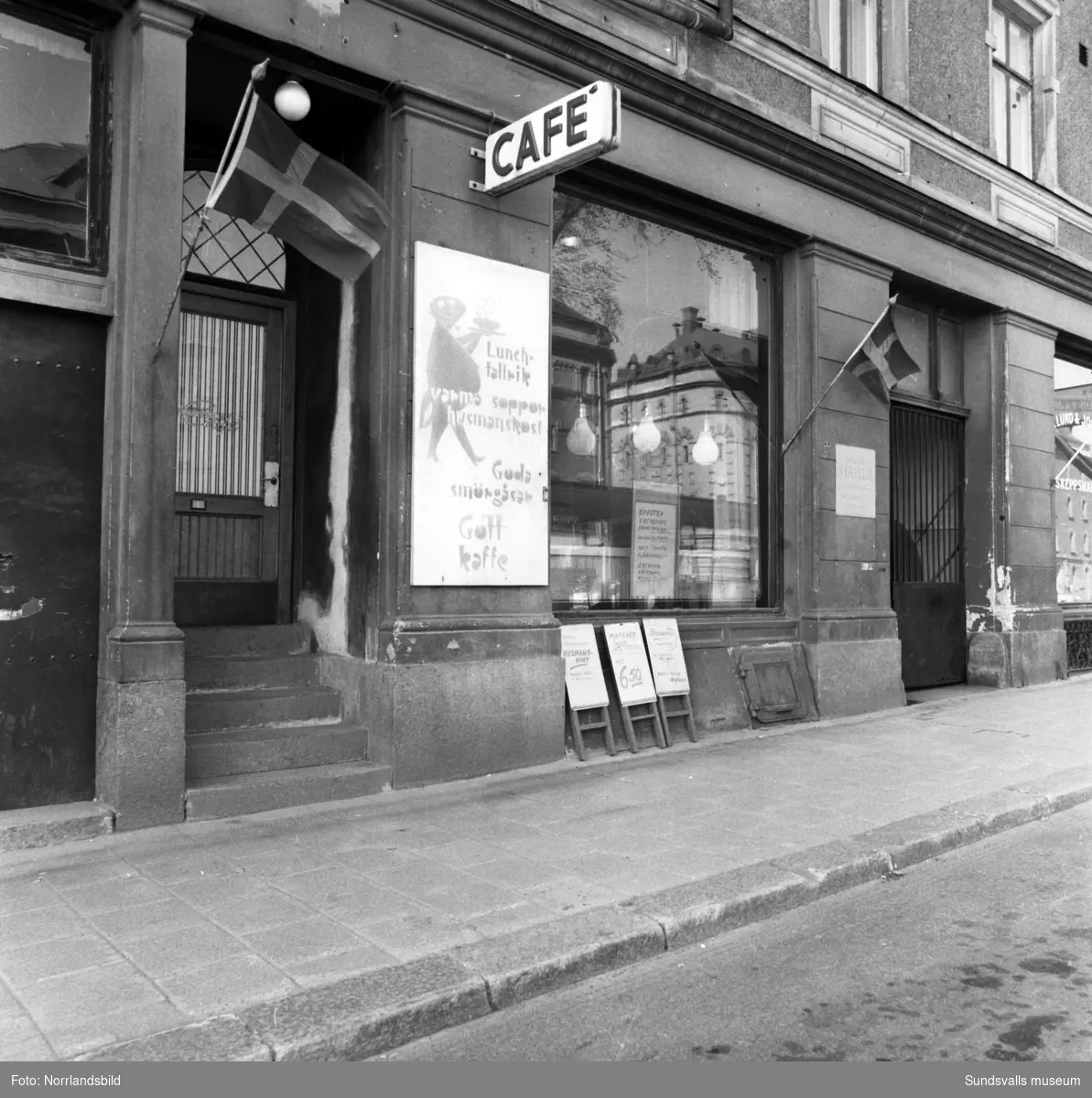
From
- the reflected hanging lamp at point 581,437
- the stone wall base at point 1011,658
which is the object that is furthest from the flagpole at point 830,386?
the stone wall base at point 1011,658

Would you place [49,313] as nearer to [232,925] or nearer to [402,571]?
[402,571]

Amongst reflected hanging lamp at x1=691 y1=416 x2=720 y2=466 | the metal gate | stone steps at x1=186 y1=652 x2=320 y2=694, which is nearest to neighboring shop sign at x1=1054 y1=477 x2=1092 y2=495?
the metal gate

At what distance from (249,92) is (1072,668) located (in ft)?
41.5

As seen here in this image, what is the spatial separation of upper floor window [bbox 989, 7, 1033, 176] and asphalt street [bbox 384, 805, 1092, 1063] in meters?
10.6

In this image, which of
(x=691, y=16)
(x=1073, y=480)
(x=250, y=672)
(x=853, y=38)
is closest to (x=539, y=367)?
(x=250, y=672)

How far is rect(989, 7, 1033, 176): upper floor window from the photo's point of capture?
40.8 ft

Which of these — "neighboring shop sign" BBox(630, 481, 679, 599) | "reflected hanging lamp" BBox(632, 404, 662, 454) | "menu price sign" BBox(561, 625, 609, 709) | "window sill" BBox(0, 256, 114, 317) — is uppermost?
"window sill" BBox(0, 256, 114, 317)

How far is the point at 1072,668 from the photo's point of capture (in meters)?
13.6

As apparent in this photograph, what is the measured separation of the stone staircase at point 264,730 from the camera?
6020 millimetres

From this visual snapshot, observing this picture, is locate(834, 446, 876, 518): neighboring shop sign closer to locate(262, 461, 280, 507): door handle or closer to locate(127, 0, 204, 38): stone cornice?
locate(262, 461, 280, 507): door handle

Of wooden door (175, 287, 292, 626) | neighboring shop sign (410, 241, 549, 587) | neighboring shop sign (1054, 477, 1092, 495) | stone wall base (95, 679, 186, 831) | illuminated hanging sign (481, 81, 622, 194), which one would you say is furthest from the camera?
neighboring shop sign (1054, 477, 1092, 495)

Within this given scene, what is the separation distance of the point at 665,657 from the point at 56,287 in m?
5.25

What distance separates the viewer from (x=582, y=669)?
7848mm

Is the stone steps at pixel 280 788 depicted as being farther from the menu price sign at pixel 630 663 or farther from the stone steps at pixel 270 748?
the menu price sign at pixel 630 663
